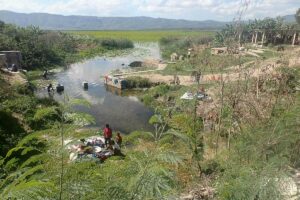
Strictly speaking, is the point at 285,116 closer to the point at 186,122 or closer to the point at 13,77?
the point at 186,122

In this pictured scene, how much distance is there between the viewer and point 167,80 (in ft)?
104

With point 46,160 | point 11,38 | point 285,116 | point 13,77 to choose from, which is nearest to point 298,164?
point 285,116

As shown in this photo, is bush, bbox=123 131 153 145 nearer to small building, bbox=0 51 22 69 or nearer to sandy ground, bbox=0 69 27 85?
sandy ground, bbox=0 69 27 85

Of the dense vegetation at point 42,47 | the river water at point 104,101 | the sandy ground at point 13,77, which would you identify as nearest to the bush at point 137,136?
the river water at point 104,101

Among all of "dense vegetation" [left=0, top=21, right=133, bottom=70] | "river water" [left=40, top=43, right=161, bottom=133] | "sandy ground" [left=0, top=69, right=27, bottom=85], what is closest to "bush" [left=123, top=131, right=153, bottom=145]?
"river water" [left=40, top=43, right=161, bottom=133]

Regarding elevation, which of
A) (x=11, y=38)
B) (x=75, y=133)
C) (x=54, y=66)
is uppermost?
(x=75, y=133)

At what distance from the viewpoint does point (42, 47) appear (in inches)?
1704

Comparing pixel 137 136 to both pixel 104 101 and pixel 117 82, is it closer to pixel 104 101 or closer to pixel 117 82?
pixel 104 101

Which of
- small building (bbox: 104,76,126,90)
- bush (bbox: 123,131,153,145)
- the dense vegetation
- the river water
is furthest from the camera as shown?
the dense vegetation

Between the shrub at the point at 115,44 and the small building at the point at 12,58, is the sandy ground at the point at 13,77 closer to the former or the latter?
the small building at the point at 12,58

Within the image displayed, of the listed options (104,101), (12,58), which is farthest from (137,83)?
(12,58)

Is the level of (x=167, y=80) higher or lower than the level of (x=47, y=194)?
lower

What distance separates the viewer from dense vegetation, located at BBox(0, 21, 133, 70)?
38.9 m

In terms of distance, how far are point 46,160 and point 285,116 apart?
4523mm
